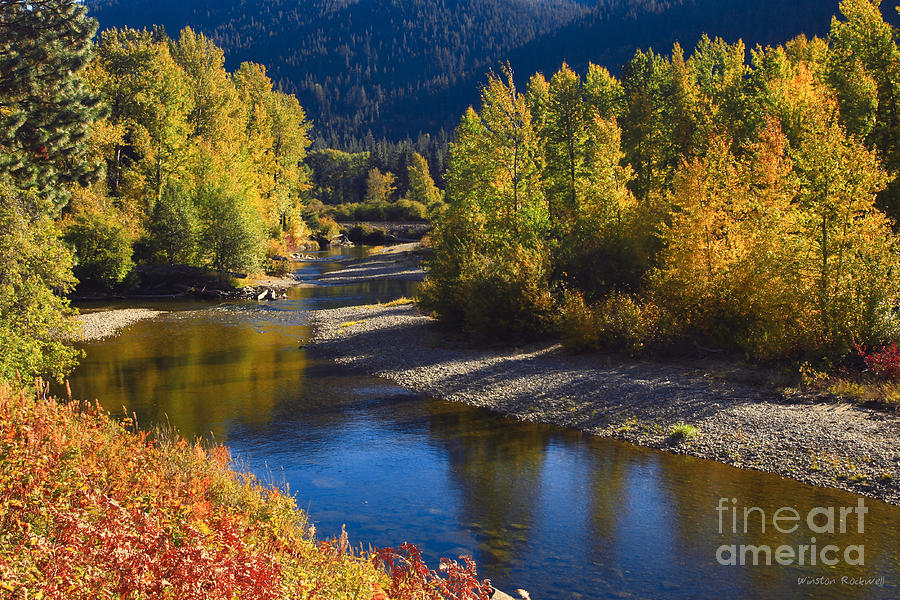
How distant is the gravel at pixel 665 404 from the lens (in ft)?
50.1

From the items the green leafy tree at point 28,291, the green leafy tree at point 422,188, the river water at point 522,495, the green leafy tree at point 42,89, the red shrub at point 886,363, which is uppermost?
A: the green leafy tree at point 422,188

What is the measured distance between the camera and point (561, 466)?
16.0 m

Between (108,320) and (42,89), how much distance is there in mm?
14469

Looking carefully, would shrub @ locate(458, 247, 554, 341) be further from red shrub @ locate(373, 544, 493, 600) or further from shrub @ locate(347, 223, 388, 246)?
shrub @ locate(347, 223, 388, 246)

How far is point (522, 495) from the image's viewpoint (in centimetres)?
1427

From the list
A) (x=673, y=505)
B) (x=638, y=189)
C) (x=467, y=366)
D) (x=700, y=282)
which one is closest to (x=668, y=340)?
(x=700, y=282)

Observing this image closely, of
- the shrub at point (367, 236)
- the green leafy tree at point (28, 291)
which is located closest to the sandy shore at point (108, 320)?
the green leafy tree at point (28, 291)

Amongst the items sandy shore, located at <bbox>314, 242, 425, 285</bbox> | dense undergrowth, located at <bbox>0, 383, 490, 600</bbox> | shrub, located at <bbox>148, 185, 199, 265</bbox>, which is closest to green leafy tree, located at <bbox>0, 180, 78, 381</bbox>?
dense undergrowth, located at <bbox>0, 383, 490, 600</bbox>

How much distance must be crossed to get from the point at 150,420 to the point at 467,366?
Result: 1184 centimetres

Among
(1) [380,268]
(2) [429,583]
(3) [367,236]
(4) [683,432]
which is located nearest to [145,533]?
(2) [429,583]

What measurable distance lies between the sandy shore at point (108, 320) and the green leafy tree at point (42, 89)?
25.2 feet

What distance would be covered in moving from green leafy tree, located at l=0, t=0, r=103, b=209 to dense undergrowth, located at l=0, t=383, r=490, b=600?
20.3m

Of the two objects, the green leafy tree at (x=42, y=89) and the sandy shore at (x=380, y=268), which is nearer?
the green leafy tree at (x=42, y=89)

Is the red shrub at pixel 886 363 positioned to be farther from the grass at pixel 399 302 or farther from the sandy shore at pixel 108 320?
the sandy shore at pixel 108 320
